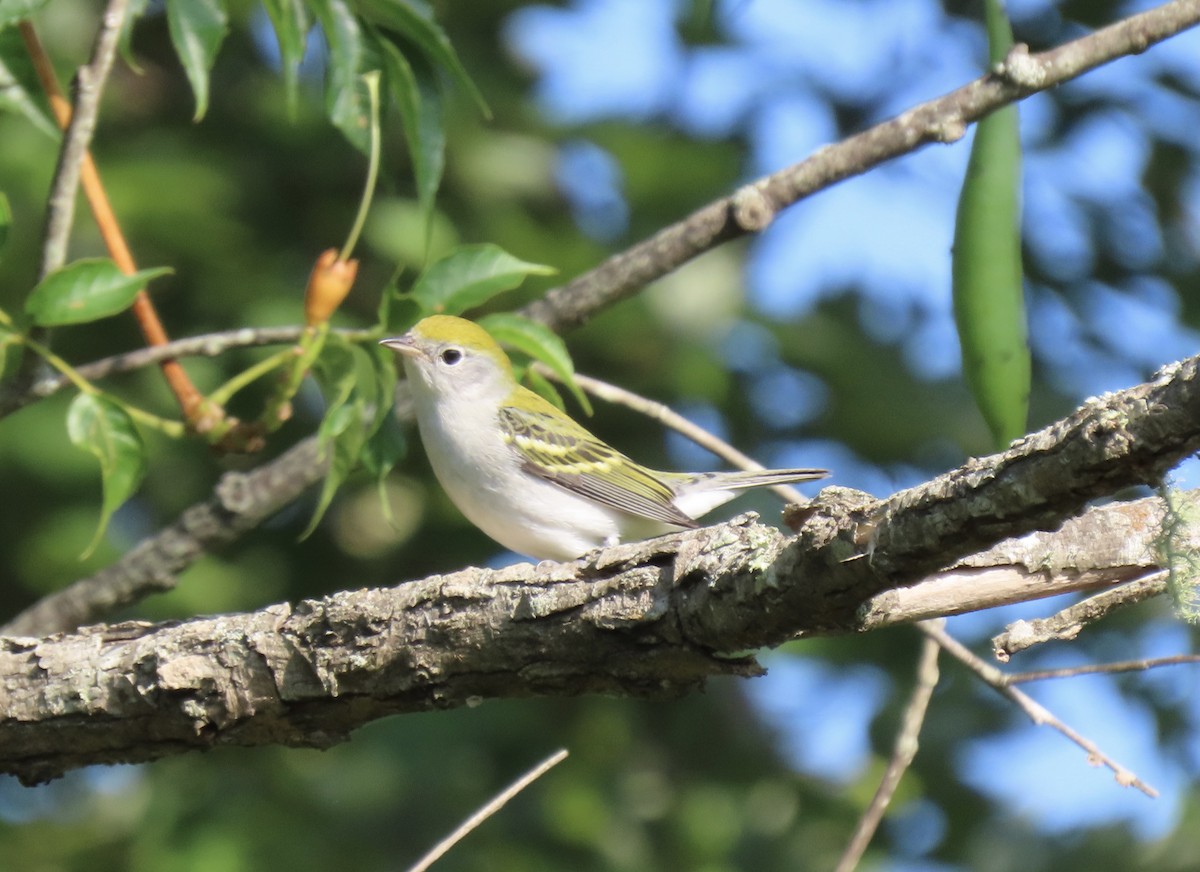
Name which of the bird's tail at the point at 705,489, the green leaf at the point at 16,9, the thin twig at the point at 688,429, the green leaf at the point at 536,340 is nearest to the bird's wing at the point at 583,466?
the bird's tail at the point at 705,489

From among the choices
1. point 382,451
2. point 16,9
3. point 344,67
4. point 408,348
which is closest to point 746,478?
point 408,348

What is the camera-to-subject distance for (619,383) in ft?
20.9

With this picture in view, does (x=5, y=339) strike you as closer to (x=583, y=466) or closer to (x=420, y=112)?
(x=420, y=112)

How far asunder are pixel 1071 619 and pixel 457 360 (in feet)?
12.0

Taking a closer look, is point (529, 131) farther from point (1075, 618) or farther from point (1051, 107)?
point (1075, 618)

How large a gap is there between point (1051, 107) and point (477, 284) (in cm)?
375

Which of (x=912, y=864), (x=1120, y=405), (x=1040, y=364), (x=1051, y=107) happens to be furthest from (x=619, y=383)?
(x=1120, y=405)

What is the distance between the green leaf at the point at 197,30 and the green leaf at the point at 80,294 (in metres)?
0.44

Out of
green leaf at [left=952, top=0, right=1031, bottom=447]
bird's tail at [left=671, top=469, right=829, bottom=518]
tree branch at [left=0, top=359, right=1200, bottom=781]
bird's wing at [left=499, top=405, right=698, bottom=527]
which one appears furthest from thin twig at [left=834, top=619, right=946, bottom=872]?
bird's tail at [left=671, top=469, right=829, bottom=518]

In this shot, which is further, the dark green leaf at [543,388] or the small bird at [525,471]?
the small bird at [525,471]

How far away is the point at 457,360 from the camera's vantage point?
18.6 feet

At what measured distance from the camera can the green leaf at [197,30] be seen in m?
3.25

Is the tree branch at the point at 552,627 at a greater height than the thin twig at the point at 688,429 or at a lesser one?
lesser

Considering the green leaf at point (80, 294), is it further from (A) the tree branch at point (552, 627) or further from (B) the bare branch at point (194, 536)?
(B) the bare branch at point (194, 536)
